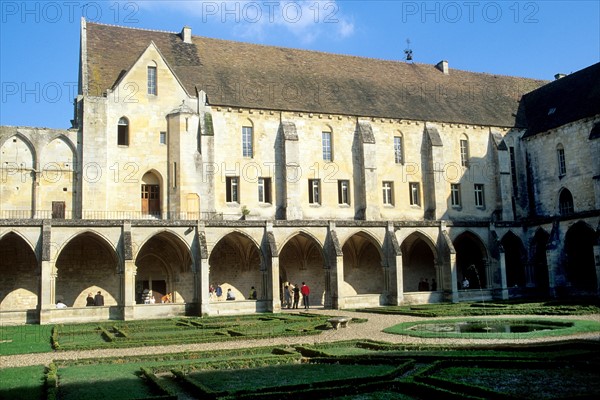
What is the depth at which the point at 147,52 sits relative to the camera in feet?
127

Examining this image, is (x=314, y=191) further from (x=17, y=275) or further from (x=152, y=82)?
(x=17, y=275)

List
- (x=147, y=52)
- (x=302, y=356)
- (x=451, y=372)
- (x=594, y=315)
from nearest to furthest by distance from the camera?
(x=451, y=372) < (x=302, y=356) < (x=594, y=315) < (x=147, y=52)

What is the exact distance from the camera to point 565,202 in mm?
45562

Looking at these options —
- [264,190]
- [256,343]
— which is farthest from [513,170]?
[256,343]

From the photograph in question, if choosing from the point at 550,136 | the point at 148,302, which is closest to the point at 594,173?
the point at 550,136

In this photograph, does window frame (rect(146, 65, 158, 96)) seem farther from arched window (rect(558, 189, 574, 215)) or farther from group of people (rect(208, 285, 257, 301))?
arched window (rect(558, 189, 574, 215))

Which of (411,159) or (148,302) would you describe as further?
(411,159)

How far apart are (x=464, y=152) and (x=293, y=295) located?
18.4 metres

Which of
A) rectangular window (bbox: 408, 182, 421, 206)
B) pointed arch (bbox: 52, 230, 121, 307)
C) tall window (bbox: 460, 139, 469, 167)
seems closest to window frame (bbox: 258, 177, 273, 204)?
pointed arch (bbox: 52, 230, 121, 307)

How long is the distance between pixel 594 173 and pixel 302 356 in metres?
32.4

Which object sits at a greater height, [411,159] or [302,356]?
[411,159]

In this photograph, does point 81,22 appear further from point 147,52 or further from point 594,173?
point 594,173

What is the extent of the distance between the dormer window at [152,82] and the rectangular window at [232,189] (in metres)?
7.17

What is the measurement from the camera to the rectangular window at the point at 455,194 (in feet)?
155
